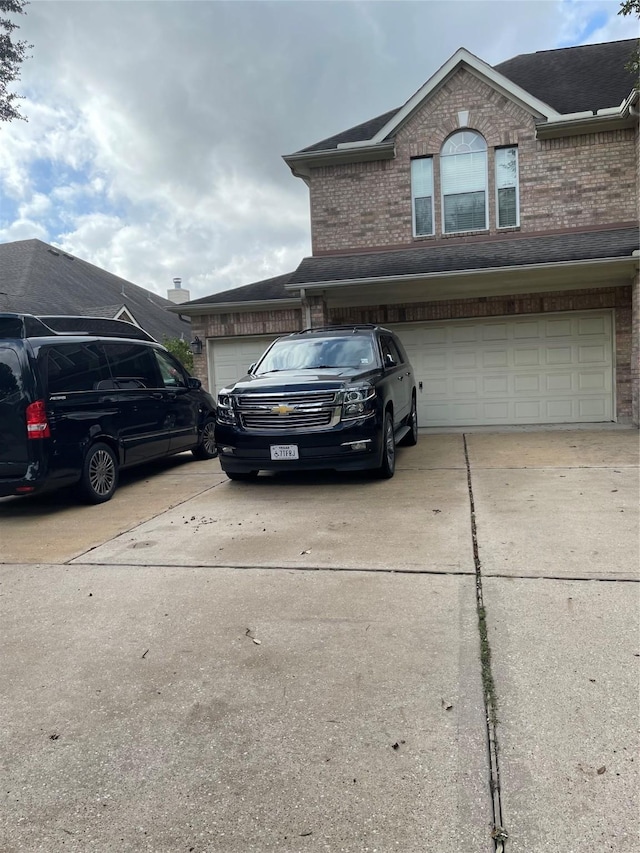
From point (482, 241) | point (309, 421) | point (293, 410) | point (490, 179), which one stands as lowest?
point (309, 421)

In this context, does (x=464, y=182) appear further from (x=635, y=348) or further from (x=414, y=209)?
(x=635, y=348)

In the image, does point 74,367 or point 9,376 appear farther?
point 74,367

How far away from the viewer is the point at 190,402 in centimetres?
866

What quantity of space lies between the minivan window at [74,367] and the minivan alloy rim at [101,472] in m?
0.76

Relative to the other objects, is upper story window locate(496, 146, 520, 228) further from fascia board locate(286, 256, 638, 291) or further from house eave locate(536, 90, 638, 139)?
fascia board locate(286, 256, 638, 291)

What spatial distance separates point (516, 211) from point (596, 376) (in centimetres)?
356

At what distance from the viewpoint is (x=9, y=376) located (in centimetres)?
571

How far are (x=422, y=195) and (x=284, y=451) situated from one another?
7.85 meters

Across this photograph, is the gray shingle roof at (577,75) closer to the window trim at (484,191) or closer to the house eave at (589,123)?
the house eave at (589,123)

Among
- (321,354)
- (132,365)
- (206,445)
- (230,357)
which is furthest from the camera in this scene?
(230,357)

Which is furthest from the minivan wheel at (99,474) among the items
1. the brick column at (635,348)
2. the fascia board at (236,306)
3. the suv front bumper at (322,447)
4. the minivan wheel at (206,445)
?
the brick column at (635,348)

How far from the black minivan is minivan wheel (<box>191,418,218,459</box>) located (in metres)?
0.70

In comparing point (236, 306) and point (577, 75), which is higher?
point (577, 75)

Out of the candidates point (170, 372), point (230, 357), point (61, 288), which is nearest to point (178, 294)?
point (61, 288)
